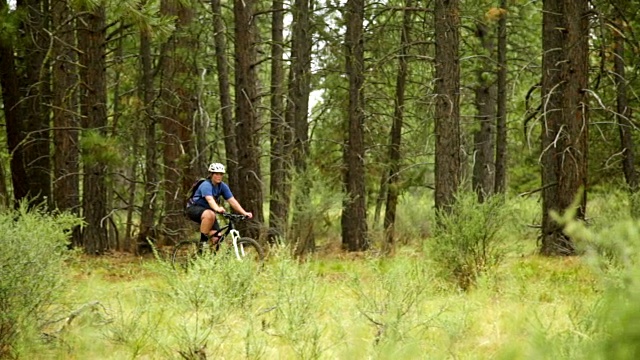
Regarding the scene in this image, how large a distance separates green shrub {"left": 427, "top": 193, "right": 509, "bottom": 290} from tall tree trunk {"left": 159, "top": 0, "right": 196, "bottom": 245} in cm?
742

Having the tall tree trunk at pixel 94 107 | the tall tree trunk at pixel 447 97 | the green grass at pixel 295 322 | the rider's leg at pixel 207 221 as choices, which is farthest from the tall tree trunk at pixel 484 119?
the green grass at pixel 295 322

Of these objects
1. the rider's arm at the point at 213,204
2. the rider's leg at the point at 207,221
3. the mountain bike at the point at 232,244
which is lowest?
the mountain bike at the point at 232,244

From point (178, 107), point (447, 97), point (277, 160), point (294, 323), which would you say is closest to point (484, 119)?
point (277, 160)

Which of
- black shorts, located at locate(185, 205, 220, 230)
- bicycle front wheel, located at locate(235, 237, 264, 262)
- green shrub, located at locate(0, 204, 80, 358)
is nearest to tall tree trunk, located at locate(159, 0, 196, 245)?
black shorts, located at locate(185, 205, 220, 230)

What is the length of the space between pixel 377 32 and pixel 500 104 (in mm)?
3684

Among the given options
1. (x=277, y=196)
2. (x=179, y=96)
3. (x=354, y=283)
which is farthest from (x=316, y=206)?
(x=354, y=283)

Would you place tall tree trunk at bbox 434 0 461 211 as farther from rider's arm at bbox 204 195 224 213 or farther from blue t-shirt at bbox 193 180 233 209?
rider's arm at bbox 204 195 224 213

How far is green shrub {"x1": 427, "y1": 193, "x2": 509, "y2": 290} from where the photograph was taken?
933 cm

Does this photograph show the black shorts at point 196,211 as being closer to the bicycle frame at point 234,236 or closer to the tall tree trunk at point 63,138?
the bicycle frame at point 234,236

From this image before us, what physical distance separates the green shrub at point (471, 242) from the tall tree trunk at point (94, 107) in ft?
22.5

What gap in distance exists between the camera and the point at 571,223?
2.95m

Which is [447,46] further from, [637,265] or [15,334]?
[637,265]

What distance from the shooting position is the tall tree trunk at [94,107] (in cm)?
1402

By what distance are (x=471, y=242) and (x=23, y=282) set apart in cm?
531
